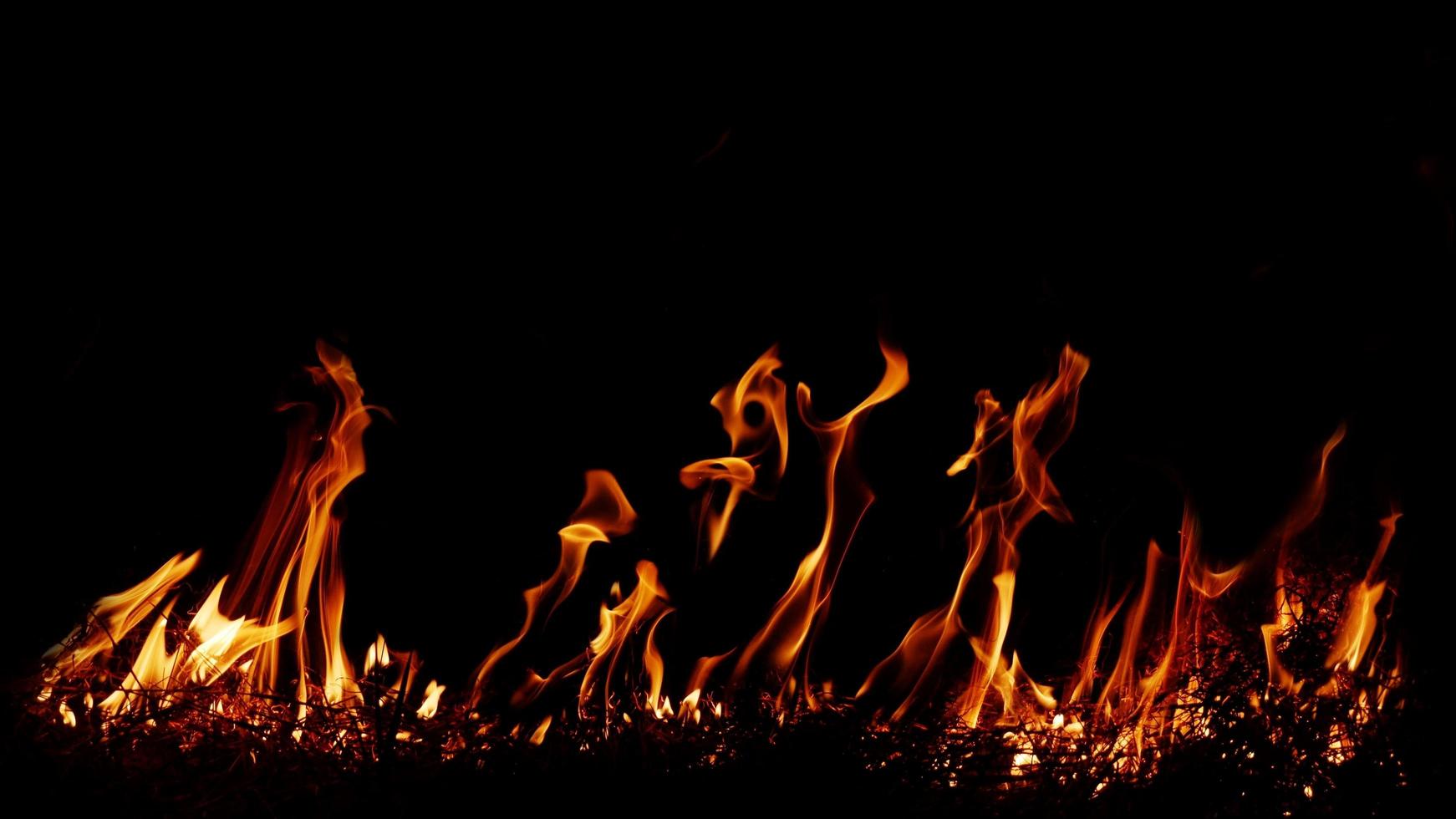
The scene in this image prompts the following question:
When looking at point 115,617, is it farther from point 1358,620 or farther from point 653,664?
point 1358,620

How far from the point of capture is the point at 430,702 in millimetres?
2725

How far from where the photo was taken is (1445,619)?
2.82 m

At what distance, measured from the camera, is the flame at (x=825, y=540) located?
9.71ft

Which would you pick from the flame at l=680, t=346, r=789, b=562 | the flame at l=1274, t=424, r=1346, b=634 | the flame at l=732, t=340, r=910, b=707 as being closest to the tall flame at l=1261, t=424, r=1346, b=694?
the flame at l=1274, t=424, r=1346, b=634

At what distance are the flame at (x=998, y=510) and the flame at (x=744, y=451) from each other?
19.5 inches

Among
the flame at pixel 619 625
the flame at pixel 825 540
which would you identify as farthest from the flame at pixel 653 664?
the flame at pixel 825 540

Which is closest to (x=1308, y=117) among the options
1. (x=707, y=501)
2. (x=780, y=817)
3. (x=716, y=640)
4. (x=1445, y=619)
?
(x=1445, y=619)

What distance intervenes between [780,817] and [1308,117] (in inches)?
93.3

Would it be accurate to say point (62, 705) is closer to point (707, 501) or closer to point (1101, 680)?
point (707, 501)

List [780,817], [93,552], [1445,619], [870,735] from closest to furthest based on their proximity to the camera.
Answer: [780,817] < [870,735] < [1445,619] < [93,552]

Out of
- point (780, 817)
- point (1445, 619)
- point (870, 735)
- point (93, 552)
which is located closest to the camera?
point (780, 817)

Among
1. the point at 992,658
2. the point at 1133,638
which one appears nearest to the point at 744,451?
the point at 992,658

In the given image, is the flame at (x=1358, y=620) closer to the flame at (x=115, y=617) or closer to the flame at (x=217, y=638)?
the flame at (x=217, y=638)

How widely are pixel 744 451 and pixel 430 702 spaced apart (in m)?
1.03
